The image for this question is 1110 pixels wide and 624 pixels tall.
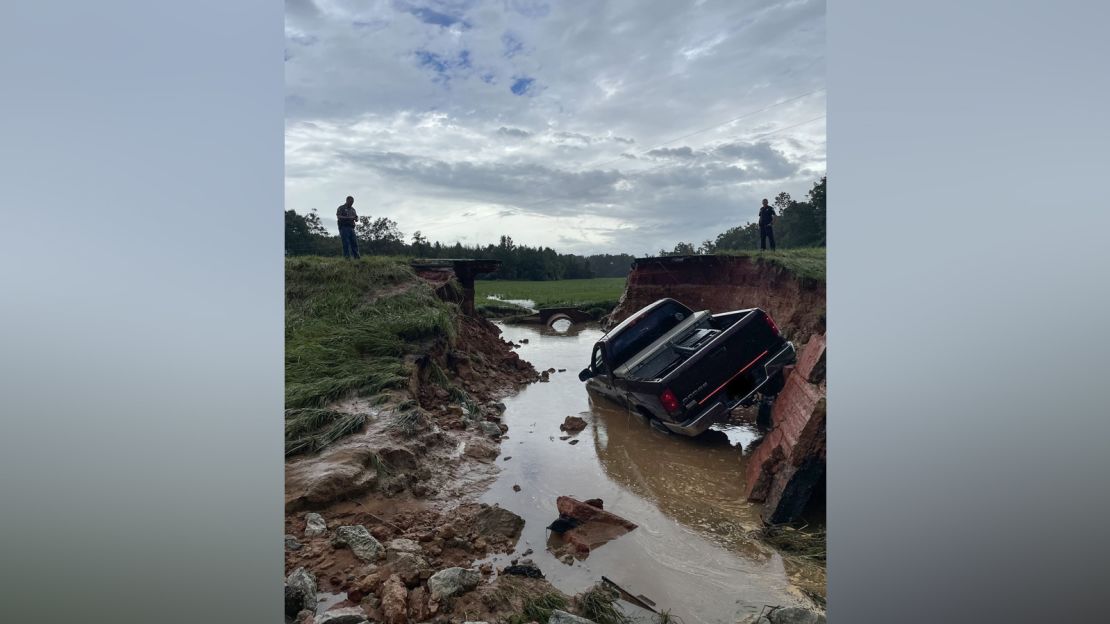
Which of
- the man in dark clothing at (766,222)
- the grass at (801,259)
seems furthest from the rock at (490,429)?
the man in dark clothing at (766,222)

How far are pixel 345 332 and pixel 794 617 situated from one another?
19.4 ft

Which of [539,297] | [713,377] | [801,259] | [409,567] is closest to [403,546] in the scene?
[409,567]

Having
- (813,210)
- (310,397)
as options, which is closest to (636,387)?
(310,397)

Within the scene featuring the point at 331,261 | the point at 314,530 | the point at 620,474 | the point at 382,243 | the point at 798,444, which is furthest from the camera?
the point at 382,243

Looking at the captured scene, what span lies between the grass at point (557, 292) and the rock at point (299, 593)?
882 cm

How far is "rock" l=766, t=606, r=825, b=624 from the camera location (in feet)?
9.20

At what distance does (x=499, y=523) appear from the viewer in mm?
3891

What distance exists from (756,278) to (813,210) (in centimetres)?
272

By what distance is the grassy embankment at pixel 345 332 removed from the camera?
4801 mm

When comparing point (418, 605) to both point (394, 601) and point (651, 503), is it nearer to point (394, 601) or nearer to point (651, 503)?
point (394, 601)

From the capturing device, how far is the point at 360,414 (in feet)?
16.2

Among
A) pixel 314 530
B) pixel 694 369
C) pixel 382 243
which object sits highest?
pixel 382 243

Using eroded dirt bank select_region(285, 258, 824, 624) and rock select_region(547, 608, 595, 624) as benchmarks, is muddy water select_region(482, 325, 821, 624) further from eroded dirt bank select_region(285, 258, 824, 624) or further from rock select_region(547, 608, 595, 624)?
rock select_region(547, 608, 595, 624)

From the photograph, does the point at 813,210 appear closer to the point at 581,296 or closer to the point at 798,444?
the point at 581,296
